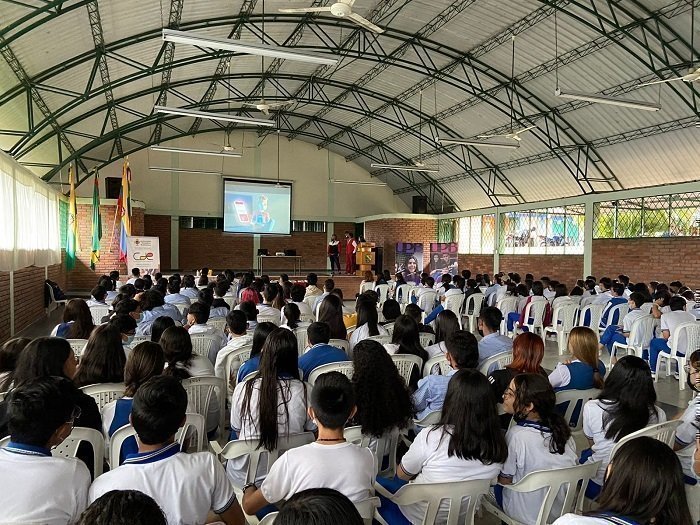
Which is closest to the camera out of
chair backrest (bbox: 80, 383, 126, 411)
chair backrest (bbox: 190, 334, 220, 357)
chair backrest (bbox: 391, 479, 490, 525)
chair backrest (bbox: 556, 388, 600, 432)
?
chair backrest (bbox: 391, 479, 490, 525)

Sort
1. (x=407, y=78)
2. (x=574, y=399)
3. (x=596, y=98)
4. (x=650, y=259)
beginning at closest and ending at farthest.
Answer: (x=574, y=399) → (x=596, y=98) → (x=650, y=259) → (x=407, y=78)

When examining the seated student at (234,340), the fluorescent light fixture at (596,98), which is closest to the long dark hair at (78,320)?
the seated student at (234,340)

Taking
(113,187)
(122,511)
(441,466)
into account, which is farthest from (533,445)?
(113,187)

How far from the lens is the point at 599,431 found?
2.61m

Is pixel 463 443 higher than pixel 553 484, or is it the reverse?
pixel 463 443

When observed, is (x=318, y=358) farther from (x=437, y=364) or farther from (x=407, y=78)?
(x=407, y=78)

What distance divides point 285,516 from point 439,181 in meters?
19.6

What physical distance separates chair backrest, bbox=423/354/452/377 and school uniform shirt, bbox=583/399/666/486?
1.10 meters

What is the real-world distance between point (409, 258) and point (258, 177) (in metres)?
7.26

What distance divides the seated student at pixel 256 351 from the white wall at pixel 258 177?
1589 cm

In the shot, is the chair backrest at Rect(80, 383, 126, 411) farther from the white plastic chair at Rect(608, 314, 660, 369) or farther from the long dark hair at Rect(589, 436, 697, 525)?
the white plastic chair at Rect(608, 314, 660, 369)

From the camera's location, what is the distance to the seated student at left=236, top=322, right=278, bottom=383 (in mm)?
3197

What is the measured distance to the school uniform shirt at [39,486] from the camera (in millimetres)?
1446

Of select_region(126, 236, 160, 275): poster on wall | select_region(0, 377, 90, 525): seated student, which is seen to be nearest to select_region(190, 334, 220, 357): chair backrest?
select_region(0, 377, 90, 525): seated student
